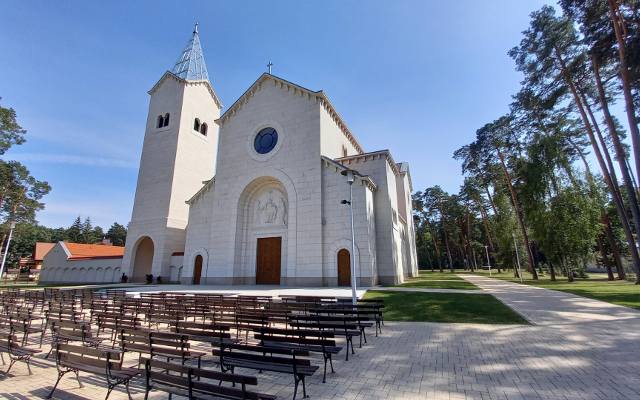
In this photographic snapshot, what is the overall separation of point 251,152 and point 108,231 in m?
90.9

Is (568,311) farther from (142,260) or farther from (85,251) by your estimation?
(85,251)

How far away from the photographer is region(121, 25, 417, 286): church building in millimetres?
22078

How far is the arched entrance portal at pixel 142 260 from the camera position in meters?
31.9

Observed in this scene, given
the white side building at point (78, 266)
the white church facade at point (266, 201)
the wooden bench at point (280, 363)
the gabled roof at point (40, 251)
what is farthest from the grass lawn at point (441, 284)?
the gabled roof at point (40, 251)

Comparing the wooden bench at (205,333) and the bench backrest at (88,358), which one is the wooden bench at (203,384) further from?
the wooden bench at (205,333)

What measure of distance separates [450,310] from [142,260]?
33444 millimetres

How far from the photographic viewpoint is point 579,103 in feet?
59.9

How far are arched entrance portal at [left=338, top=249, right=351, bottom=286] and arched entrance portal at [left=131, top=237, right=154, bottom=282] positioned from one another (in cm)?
2356

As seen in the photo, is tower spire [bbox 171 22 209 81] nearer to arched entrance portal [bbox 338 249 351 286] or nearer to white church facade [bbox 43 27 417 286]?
white church facade [bbox 43 27 417 286]

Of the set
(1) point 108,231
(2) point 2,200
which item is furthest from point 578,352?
(1) point 108,231

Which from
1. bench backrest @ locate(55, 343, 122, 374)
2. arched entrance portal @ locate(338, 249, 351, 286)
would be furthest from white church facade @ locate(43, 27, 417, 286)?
bench backrest @ locate(55, 343, 122, 374)

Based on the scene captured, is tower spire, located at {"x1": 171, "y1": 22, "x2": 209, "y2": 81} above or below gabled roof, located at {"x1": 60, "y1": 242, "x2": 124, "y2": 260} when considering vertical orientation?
above

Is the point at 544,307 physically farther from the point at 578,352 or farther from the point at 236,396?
the point at 236,396

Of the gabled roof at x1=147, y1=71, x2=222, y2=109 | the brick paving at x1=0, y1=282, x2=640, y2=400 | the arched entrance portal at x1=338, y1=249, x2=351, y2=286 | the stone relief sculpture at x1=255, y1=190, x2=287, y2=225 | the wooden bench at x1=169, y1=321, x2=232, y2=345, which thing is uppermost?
the gabled roof at x1=147, y1=71, x2=222, y2=109
